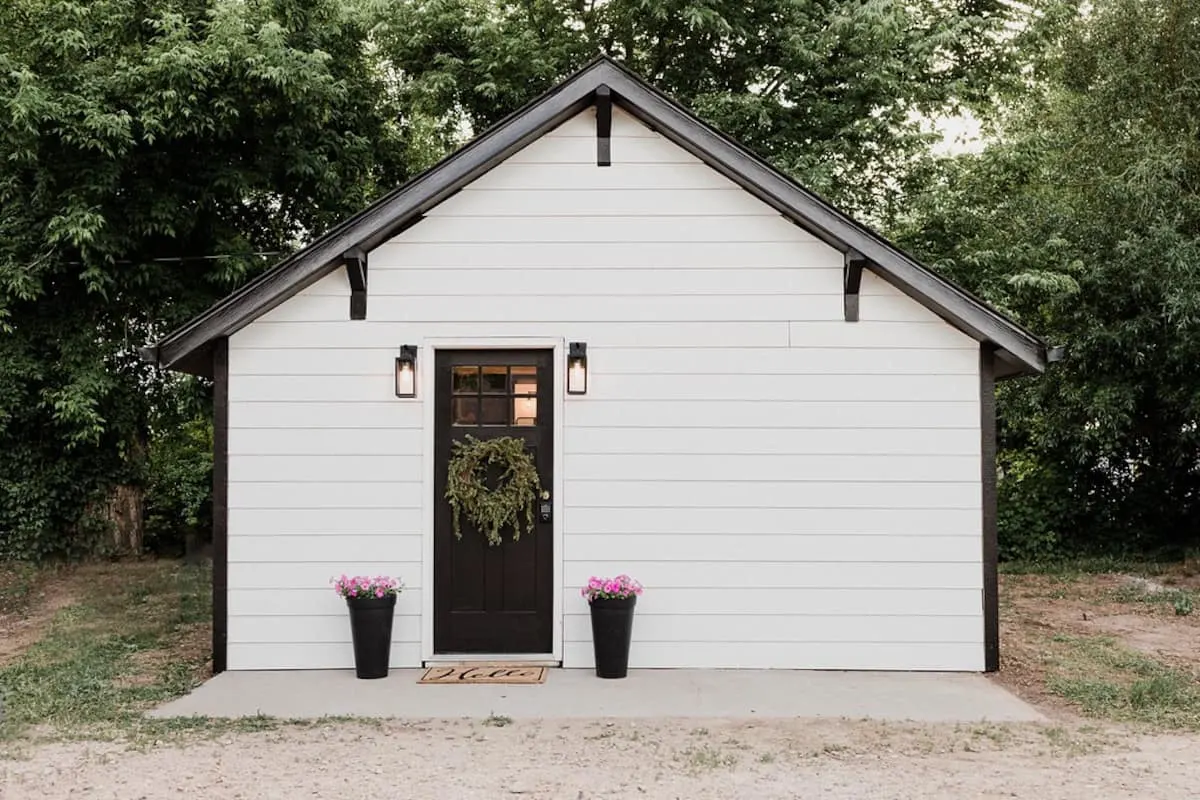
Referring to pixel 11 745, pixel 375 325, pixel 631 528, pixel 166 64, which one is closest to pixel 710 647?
pixel 631 528

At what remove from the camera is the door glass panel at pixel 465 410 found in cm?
680

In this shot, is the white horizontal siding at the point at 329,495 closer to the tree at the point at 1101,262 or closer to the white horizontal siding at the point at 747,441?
the white horizontal siding at the point at 747,441

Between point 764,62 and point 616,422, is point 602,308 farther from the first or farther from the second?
point 764,62

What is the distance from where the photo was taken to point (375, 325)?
6750mm

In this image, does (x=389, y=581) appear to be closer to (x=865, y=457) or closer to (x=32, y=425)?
(x=865, y=457)

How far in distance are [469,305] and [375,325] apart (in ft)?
2.03

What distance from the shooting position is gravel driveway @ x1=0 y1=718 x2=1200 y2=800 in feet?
14.4

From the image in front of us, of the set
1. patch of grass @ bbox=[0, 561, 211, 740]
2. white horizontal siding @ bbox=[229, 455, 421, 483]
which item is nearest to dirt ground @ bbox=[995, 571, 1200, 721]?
white horizontal siding @ bbox=[229, 455, 421, 483]

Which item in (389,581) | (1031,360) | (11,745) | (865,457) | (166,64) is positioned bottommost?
(11,745)

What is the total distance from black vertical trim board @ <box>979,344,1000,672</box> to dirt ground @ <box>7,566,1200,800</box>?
2.51 feet

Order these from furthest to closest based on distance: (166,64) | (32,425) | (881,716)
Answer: (32,425) < (166,64) < (881,716)

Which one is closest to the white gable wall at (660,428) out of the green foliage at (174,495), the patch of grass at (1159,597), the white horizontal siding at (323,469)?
the white horizontal siding at (323,469)

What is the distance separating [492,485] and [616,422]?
90 cm

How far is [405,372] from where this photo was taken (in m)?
6.66
